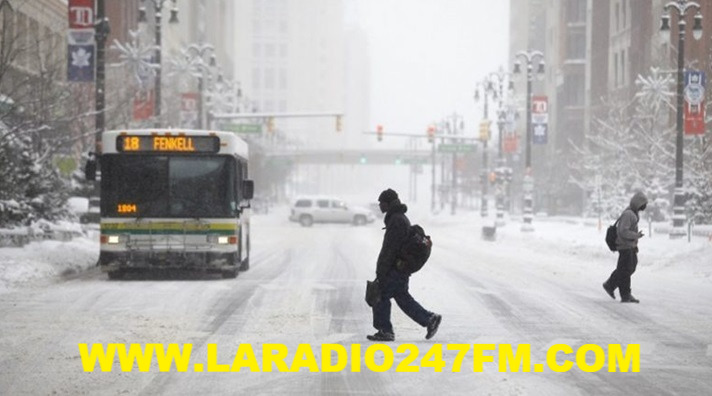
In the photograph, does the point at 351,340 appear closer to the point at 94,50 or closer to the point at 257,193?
the point at 94,50

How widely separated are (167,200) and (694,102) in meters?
17.8

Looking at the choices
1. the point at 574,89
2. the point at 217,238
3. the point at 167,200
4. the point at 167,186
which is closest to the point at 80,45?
the point at 167,186

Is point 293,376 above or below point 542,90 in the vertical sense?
below

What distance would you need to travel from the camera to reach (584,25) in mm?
104875

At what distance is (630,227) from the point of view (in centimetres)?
1855

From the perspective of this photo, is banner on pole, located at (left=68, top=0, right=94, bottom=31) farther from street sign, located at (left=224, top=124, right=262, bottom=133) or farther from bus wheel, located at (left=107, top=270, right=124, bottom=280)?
street sign, located at (left=224, top=124, right=262, bottom=133)

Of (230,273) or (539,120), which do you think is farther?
(539,120)

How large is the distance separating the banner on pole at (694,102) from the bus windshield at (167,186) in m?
16.7

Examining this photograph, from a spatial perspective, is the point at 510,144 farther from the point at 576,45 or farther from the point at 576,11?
the point at 576,11

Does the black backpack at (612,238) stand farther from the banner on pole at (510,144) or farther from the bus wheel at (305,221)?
the bus wheel at (305,221)

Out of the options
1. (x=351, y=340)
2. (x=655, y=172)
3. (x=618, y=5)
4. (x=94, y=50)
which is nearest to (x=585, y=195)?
(x=618, y=5)

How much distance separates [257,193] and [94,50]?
6966cm

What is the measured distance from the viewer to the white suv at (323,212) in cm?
7056

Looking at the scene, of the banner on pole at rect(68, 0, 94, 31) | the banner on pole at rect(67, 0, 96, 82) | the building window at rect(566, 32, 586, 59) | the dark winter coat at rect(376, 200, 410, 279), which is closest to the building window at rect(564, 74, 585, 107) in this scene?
the building window at rect(566, 32, 586, 59)
